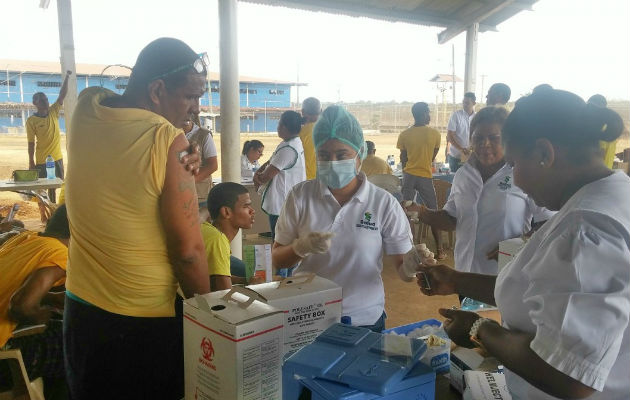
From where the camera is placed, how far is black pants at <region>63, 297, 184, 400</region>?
139cm

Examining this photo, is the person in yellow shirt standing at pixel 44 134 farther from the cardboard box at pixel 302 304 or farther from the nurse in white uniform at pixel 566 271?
the nurse in white uniform at pixel 566 271

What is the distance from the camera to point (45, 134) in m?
7.21

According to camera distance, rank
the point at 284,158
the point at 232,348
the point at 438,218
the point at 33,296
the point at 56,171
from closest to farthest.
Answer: the point at 232,348
the point at 33,296
the point at 438,218
the point at 284,158
the point at 56,171

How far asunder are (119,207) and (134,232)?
0.27 ft

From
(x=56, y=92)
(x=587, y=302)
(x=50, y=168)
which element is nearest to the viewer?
(x=587, y=302)

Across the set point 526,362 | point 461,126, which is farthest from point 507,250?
point 461,126

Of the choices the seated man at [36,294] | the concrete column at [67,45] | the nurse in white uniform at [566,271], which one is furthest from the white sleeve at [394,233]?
the concrete column at [67,45]

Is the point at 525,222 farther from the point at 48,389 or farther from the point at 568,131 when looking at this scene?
the point at 48,389

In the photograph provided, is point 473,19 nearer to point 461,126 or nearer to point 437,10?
point 437,10

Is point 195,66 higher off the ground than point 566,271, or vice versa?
point 195,66

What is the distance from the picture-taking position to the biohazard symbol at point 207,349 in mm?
1115

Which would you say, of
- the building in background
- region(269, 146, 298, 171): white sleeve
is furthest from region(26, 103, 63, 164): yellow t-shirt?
the building in background

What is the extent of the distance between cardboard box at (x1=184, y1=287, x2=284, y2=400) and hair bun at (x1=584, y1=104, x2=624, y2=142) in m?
0.79

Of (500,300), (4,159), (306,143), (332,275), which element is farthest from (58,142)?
(4,159)
